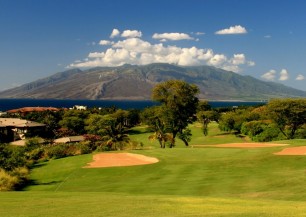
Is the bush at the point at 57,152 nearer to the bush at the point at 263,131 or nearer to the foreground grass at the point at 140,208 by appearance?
the foreground grass at the point at 140,208

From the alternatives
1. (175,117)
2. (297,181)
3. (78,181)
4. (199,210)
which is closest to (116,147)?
(175,117)

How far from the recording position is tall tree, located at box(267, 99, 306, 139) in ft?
242

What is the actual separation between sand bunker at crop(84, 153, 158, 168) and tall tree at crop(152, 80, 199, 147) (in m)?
21.1

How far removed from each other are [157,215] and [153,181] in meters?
16.6

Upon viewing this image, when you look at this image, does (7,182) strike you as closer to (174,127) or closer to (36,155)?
(36,155)

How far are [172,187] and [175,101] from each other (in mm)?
40739

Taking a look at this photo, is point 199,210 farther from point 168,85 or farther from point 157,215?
→ point 168,85

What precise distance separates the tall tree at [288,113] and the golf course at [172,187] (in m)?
35.3

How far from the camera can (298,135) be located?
7519cm

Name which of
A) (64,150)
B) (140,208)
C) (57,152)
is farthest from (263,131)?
(140,208)

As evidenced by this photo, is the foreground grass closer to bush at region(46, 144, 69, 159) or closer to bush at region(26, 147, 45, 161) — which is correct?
bush at region(46, 144, 69, 159)

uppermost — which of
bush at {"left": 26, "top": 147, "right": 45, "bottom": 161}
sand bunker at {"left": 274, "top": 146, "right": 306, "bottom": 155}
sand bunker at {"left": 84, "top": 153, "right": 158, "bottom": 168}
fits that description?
sand bunker at {"left": 274, "top": 146, "right": 306, "bottom": 155}

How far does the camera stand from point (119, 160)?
42.8 m

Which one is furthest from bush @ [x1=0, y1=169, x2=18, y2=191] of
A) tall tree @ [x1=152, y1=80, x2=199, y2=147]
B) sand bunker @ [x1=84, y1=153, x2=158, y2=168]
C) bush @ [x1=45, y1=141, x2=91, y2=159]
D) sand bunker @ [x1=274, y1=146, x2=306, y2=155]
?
tall tree @ [x1=152, y1=80, x2=199, y2=147]
